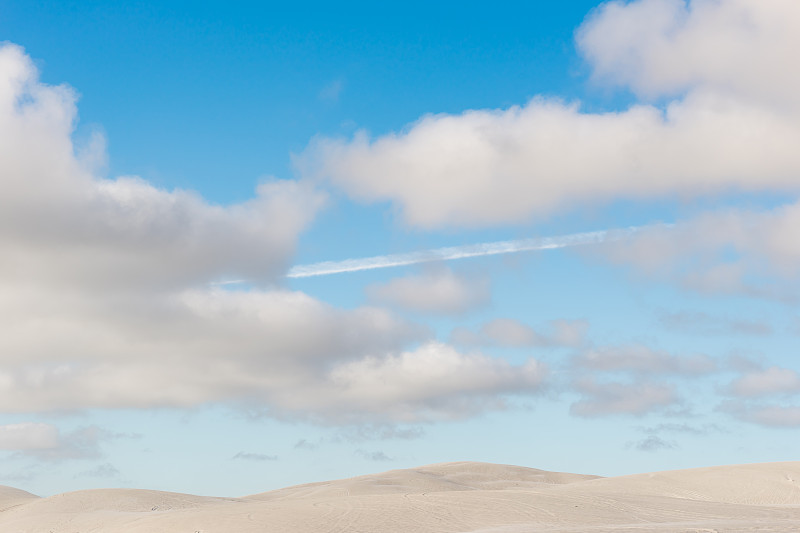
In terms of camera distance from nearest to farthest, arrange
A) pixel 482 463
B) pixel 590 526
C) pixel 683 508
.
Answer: pixel 590 526
pixel 683 508
pixel 482 463

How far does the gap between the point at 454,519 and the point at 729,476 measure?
3476cm

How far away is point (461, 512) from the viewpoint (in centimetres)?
4191

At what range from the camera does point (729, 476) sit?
66.4 metres

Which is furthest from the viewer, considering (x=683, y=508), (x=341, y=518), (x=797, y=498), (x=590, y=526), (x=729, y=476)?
(x=729, y=476)

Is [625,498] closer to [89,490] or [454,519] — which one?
[454,519]

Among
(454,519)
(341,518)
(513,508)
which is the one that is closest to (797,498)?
(513,508)

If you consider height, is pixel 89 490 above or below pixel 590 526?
above

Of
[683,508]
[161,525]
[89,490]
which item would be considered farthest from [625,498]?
[89,490]

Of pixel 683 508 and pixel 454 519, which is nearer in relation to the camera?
pixel 454 519

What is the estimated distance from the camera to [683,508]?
154 feet

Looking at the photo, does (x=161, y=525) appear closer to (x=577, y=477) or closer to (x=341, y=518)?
(x=341, y=518)

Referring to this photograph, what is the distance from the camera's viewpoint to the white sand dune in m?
38.8

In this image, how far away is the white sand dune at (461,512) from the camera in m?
38.8

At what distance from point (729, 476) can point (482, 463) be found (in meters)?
48.2
